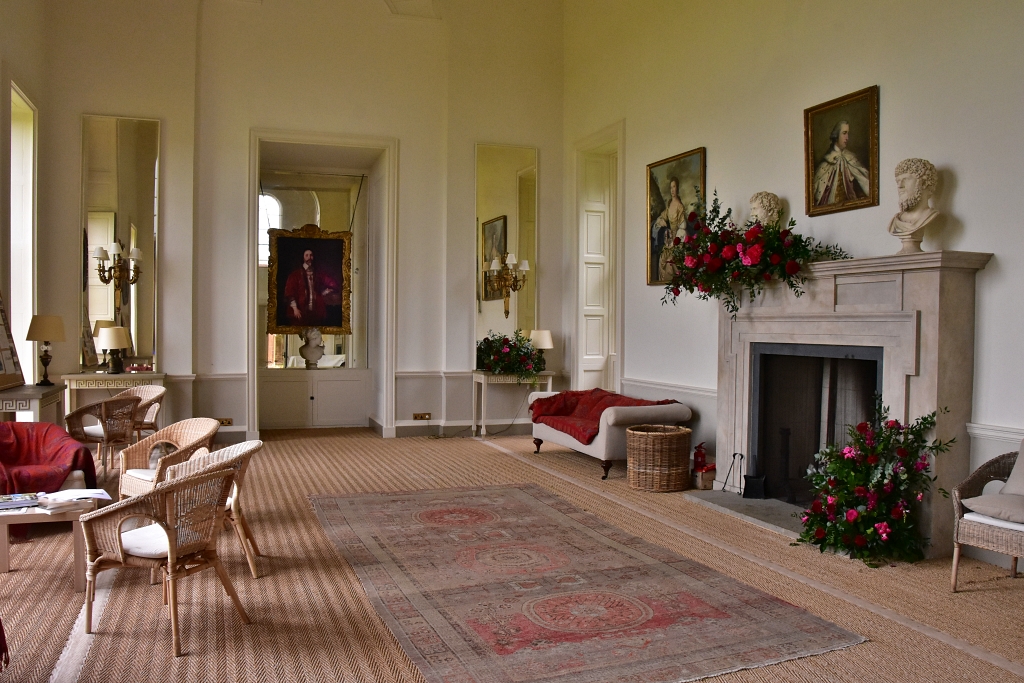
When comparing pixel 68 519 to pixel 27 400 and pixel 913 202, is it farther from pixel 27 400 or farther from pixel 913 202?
A: pixel 913 202

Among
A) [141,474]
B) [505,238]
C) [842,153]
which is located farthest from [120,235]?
[842,153]

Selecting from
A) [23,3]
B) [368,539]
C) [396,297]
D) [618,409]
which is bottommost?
[368,539]

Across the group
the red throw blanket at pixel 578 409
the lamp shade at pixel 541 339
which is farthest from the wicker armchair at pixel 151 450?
the lamp shade at pixel 541 339

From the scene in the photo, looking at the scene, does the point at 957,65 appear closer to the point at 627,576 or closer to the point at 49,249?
the point at 627,576

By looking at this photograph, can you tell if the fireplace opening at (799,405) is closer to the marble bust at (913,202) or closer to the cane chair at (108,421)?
the marble bust at (913,202)

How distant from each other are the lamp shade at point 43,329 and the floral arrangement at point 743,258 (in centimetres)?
594

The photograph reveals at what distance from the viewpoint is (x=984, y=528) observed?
4387 millimetres

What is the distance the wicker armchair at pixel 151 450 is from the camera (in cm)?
501

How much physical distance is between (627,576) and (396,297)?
6.55m

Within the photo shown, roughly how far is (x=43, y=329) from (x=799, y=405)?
706 centimetres

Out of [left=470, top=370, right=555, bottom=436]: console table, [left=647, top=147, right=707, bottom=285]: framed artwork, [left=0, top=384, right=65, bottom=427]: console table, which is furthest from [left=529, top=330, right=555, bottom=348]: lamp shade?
[left=0, top=384, right=65, bottom=427]: console table

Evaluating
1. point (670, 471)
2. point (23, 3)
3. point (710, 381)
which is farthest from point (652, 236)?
point (23, 3)

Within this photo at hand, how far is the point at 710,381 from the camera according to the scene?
7.93m

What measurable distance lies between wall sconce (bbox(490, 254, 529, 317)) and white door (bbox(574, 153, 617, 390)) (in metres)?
0.78
